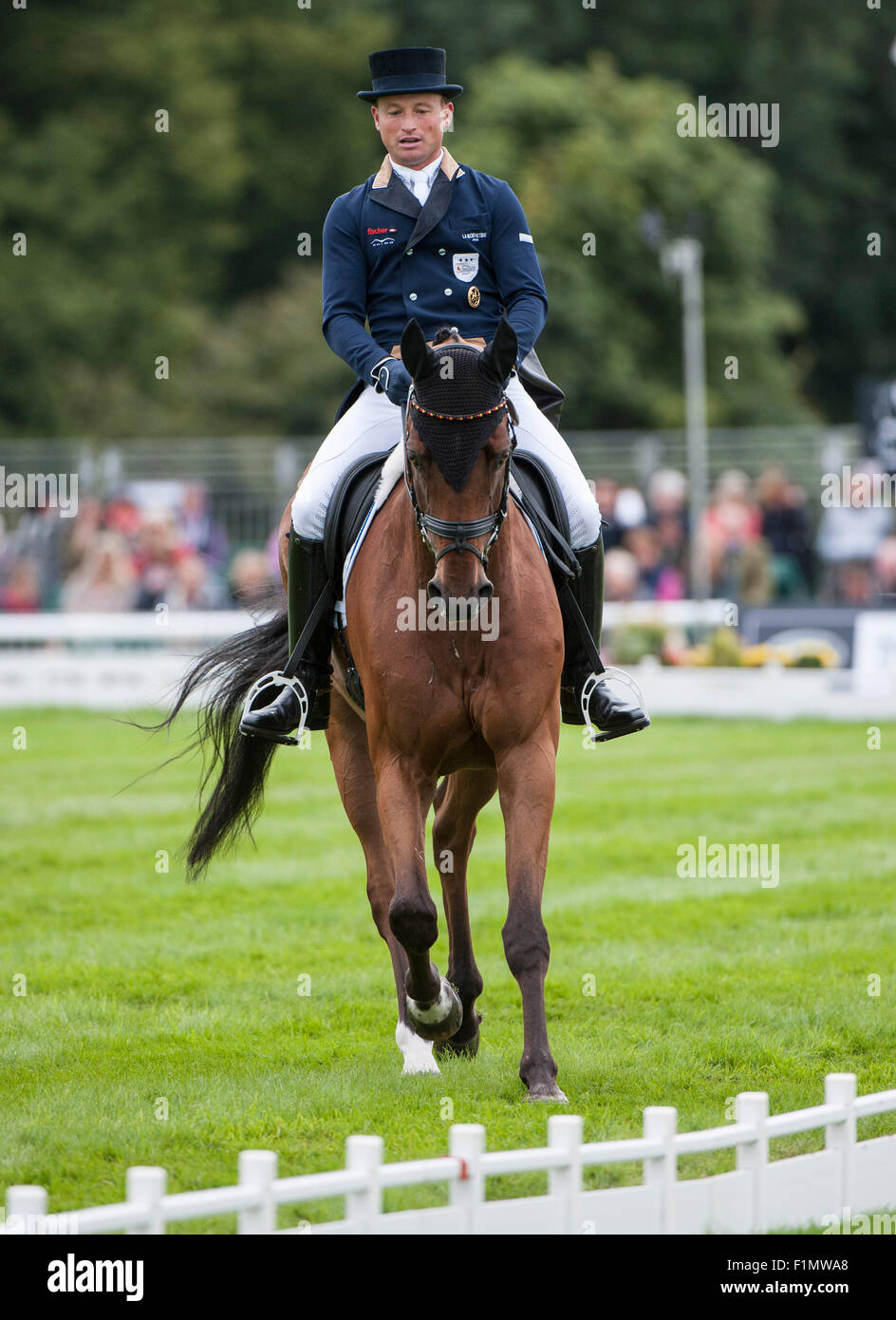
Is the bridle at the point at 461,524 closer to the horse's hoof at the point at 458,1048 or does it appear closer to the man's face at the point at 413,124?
the man's face at the point at 413,124

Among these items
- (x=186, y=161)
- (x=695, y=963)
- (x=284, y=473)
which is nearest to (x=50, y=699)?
(x=284, y=473)

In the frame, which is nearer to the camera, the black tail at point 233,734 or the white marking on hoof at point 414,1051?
the white marking on hoof at point 414,1051

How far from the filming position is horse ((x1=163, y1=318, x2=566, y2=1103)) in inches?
240

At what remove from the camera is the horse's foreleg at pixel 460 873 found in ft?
24.3

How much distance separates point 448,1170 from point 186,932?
5722mm

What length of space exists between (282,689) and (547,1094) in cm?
233

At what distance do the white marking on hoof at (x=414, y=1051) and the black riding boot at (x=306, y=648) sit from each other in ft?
4.34

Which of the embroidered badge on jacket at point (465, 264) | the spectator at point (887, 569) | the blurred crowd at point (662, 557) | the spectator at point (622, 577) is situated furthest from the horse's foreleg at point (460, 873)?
the spectator at point (622, 577)

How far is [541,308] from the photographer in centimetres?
729

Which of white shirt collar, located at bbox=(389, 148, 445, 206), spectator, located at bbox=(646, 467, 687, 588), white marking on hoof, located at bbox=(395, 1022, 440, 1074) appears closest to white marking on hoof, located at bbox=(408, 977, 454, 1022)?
white marking on hoof, located at bbox=(395, 1022, 440, 1074)

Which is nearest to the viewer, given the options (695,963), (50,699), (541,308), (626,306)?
(541,308)

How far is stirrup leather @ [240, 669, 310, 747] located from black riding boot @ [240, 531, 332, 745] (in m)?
0.01

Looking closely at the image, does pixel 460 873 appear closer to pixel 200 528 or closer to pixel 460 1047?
pixel 460 1047
